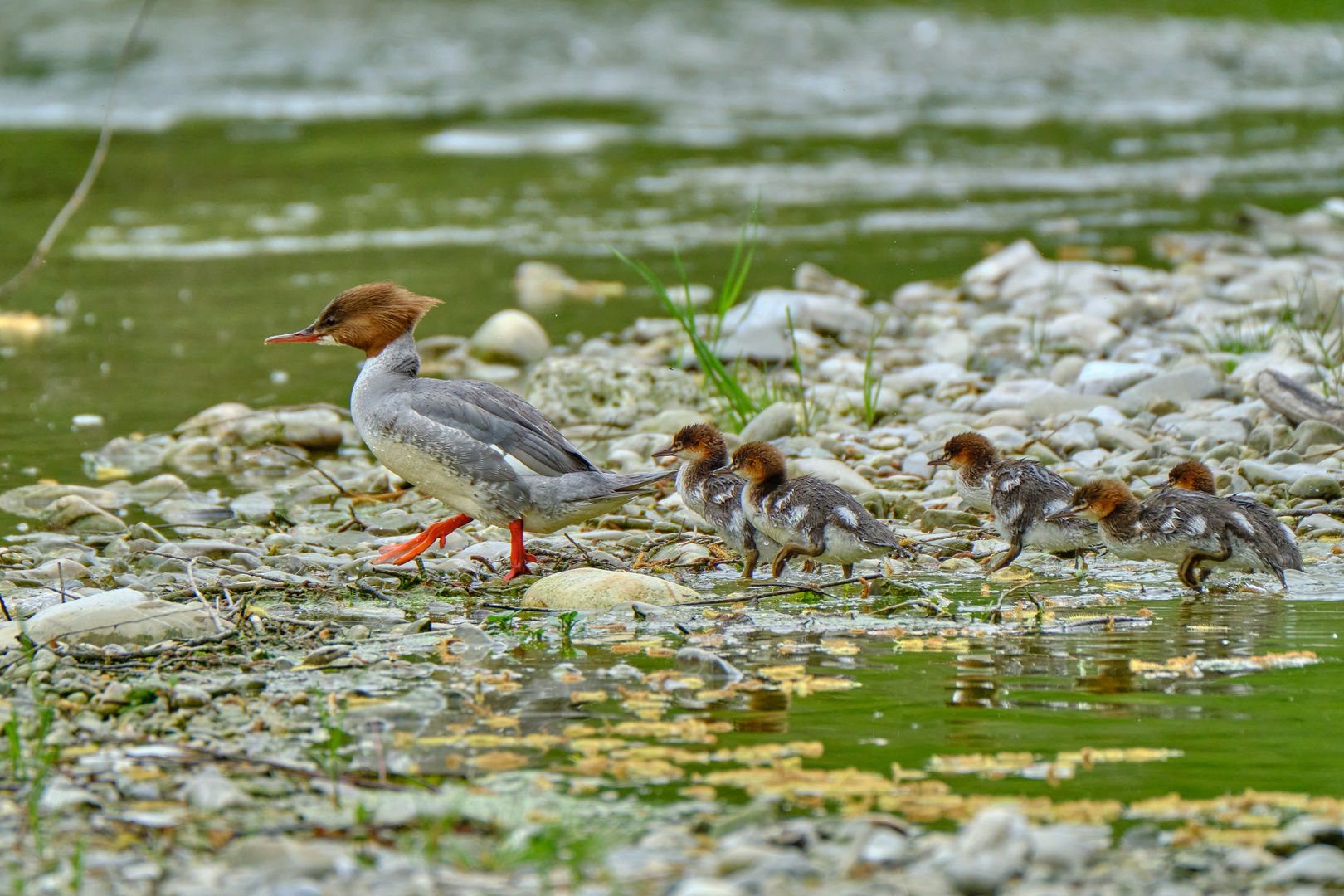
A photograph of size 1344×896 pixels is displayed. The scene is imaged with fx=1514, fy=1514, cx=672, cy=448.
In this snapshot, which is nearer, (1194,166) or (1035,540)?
(1035,540)

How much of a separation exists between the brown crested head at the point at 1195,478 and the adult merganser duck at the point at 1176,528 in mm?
256

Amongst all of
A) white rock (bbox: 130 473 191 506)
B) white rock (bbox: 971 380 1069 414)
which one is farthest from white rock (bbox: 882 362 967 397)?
white rock (bbox: 130 473 191 506)

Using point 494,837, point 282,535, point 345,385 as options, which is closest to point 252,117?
point 345,385

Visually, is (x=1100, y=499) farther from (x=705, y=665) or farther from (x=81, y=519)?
(x=81, y=519)

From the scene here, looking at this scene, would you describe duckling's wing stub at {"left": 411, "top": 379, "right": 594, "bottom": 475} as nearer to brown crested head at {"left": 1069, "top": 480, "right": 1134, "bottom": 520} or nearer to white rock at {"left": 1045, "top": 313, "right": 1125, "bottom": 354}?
brown crested head at {"left": 1069, "top": 480, "right": 1134, "bottom": 520}

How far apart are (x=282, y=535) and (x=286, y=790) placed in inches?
108

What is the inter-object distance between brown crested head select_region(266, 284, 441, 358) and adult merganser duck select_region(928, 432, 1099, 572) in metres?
2.18

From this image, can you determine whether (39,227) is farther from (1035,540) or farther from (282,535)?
(1035,540)

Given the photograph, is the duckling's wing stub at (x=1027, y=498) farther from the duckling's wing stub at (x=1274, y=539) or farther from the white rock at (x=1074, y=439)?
the white rock at (x=1074, y=439)

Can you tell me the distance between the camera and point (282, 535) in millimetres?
5957

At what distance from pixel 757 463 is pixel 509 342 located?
4078mm

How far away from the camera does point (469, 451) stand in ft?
17.6

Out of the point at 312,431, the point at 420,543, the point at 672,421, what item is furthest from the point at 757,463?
the point at 312,431

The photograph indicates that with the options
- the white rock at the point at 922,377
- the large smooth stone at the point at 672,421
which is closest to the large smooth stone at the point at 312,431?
the large smooth stone at the point at 672,421
